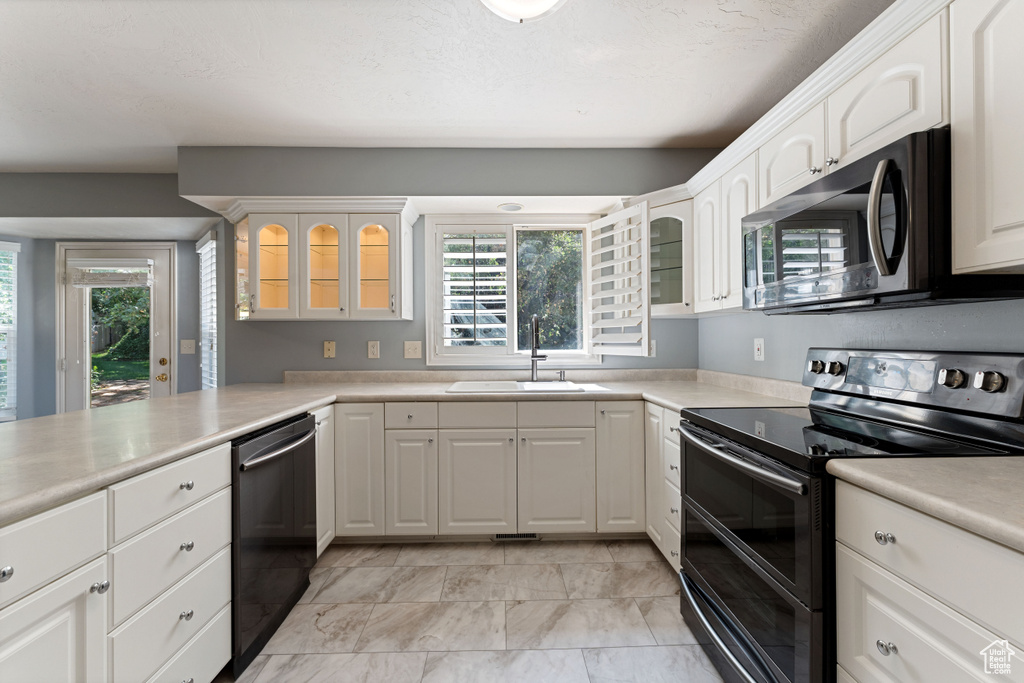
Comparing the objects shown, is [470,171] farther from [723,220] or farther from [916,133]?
[916,133]

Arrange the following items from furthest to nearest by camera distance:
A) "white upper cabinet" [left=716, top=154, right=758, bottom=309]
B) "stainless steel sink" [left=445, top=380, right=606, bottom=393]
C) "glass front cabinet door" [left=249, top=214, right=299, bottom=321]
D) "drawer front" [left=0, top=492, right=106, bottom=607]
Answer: "glass front cabinet door" [left=249, top=214, right=299, bottom=321], "stainless steel sink" [left=445, top=380, right=606, bottom=393], "white upper cabinet" [left=716, top=154, right=758, bottom=309], "drawer front" [left=0, top=492, right=106, bottom=607]

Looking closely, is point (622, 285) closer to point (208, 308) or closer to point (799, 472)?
point (799, 472)

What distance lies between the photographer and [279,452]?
5.95ft

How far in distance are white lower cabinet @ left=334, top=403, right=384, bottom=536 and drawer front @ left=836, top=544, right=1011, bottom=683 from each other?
81.3 inches

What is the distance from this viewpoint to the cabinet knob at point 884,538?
0.92 metres

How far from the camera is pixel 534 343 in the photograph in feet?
9.78

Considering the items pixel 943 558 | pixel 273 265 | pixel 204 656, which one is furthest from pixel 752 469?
pixel 273 265

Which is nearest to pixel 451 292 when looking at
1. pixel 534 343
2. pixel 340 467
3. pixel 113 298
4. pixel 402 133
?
pixel 534 343

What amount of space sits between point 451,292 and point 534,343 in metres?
0.70

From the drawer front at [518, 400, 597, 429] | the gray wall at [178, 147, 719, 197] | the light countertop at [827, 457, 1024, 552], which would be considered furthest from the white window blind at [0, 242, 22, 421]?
the light countertop at [827, 457, 1024, 552]

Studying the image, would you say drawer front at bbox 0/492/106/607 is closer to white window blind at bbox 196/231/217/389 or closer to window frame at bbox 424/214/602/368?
window frame at bbox 424/214/602/368

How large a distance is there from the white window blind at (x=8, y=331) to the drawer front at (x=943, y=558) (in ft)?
17.5

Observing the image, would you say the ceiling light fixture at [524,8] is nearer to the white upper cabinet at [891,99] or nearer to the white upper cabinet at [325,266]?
the white upper cabinet at [891,99]

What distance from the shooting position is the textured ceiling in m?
1.67
